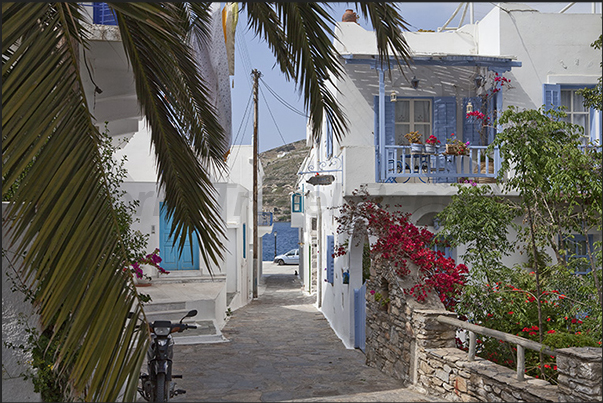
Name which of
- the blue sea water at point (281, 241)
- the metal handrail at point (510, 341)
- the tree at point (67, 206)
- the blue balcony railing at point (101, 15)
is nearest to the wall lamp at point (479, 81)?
the metal handrail at point (510, 341)

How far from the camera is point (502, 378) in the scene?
568 cm

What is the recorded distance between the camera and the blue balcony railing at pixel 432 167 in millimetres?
10828

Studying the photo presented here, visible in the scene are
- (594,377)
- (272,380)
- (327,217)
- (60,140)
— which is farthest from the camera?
(327,217)

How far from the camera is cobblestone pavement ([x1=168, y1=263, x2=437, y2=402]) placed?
7.42 m

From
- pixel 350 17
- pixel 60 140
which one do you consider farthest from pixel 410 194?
pixel 60 140

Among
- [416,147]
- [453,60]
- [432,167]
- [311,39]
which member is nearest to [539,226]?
[416,147]

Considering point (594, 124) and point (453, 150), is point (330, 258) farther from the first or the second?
point (594, 124)

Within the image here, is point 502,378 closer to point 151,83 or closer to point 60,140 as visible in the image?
point 151,83

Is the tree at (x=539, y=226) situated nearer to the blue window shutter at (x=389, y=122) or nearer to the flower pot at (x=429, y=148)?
the flower pot at (x=429, y=148)

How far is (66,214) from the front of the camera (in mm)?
2672

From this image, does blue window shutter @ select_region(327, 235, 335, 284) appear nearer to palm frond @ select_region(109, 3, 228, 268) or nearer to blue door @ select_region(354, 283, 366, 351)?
blue door @ select_region(354, 283, 366, 351)

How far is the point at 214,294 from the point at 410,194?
18.1ft

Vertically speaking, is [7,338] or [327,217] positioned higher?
[327,217]

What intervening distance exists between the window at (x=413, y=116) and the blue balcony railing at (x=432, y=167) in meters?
0.80
